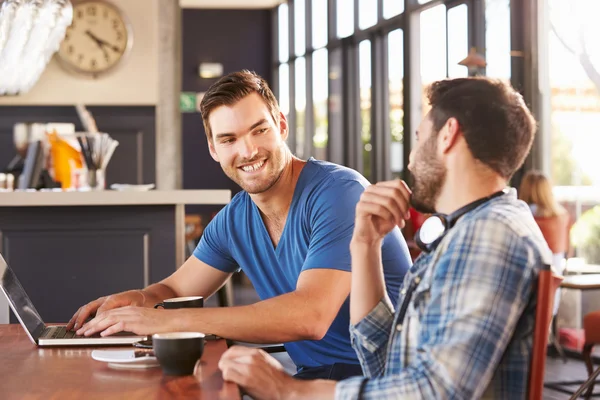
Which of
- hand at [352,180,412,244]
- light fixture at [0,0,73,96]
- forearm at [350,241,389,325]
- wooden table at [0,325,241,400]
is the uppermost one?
light fixture at [0,0,73,96]

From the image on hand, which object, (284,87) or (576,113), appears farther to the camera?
(284,87)

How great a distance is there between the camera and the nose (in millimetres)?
2156

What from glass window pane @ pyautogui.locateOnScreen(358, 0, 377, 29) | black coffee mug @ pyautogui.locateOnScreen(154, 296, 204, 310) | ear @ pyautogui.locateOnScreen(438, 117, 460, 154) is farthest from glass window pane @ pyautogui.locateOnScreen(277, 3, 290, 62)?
ear @ pyautogui.locateOnScreen(438, 117, 460, 154)

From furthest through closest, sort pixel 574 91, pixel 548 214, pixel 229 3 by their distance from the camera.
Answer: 1. pixel 229 3
2. pixel 574 91
3. pixel 548 214

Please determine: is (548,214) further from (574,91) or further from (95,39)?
(95,39)

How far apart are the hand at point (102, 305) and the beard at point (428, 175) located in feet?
2.84

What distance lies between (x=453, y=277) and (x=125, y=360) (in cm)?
64

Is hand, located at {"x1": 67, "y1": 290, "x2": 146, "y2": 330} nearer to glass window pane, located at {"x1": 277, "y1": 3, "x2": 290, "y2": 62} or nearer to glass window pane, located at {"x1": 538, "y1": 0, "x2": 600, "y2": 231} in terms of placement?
glass window pane, located at {"x1": 538, "y1": 0, "x2": 600, "y2": 231}

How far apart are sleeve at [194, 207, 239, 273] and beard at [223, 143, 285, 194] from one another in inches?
7.4

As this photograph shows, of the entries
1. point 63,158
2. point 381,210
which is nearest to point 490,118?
point 381,210

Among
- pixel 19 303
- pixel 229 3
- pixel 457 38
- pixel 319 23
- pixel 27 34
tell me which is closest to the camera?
pixel 19 303

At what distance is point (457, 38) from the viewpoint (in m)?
6.73

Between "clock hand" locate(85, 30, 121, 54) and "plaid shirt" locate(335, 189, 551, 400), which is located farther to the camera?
"clock hand" locate(85, 30, 121, 54)

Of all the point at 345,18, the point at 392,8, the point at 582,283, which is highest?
the point at 345,18
